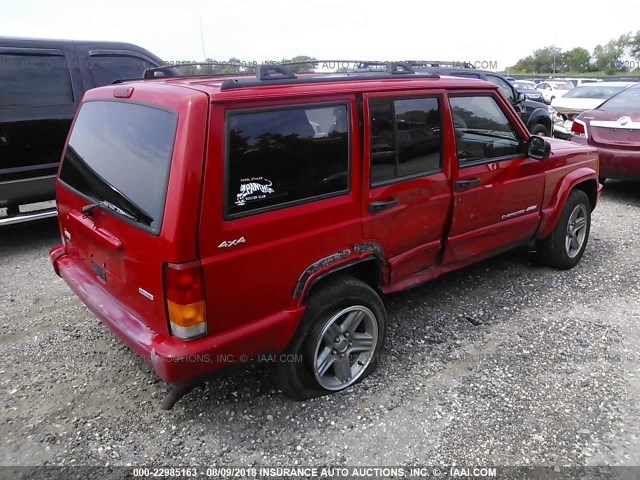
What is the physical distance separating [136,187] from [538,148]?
3.05m

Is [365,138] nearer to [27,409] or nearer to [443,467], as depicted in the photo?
[443,467]

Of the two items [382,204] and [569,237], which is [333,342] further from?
[569,237]

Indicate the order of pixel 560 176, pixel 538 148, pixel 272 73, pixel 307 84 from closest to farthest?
pixel 307 84
pixel 272 73
pixel 538 148
pixel 560 176

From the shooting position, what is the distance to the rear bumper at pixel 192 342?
2.26m

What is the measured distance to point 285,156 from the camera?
248 cm

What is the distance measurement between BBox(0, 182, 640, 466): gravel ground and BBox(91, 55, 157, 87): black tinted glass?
3026 mm

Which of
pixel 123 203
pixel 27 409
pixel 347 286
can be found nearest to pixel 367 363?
pixel 347 286

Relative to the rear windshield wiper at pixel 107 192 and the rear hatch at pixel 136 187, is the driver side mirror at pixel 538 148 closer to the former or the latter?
the rear hatch at pixel 136 187

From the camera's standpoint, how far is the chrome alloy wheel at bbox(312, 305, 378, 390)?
2832 mm

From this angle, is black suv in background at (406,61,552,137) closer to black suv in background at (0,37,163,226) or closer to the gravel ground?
black suv in background at (0,37,163,226)

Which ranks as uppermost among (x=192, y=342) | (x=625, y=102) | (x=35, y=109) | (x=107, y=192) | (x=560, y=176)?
(x=35, y=109)

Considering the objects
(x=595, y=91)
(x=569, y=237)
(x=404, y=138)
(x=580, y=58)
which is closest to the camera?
(x=404, y=138)

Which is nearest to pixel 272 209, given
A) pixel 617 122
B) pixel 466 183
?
pixel 466 183

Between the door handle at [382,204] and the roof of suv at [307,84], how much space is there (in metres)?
0.65
